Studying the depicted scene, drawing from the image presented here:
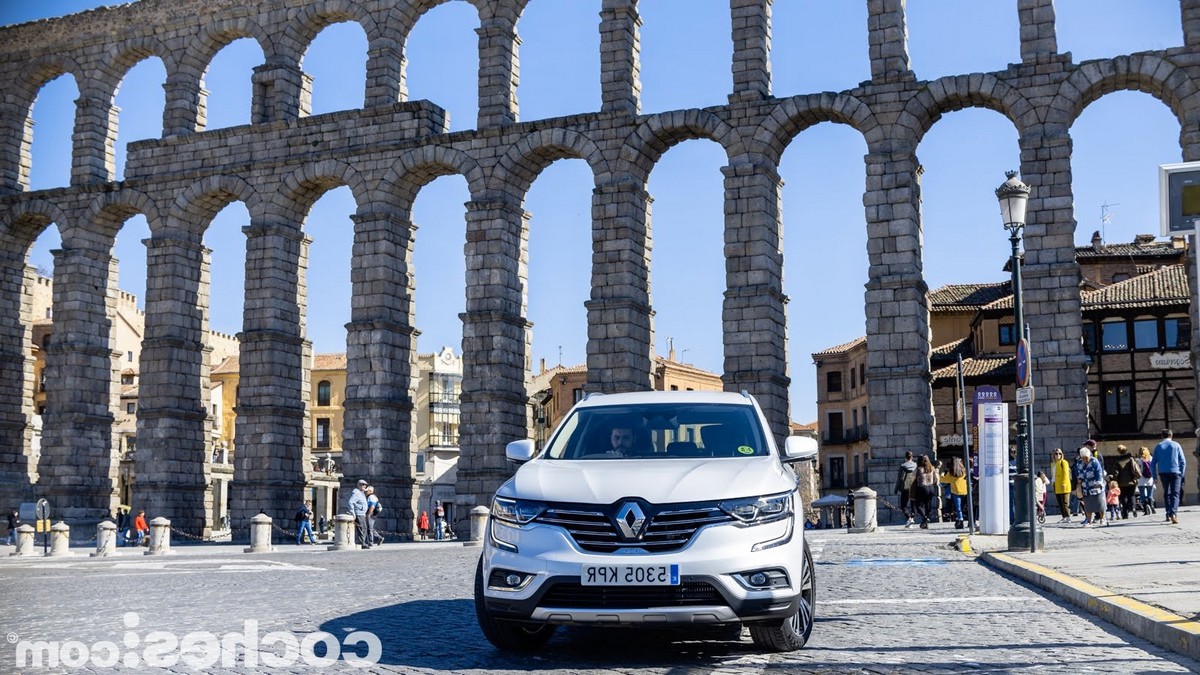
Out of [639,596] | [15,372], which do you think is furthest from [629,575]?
[15,372]

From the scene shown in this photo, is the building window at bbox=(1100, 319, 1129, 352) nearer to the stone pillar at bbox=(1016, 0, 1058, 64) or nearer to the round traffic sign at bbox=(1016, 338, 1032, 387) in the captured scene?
the stone pillar at bbox=(1016, 0, 1058, 64)

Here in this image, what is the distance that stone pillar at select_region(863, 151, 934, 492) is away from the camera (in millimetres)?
30219

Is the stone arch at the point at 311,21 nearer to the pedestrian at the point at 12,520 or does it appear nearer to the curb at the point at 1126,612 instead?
the pedestrian at the point at 12,520

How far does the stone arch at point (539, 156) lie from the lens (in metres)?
34.7

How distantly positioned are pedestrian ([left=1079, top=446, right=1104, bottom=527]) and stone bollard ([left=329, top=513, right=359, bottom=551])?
1628 cm

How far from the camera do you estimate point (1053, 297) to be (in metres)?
29.3

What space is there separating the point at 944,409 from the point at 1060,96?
31.0m

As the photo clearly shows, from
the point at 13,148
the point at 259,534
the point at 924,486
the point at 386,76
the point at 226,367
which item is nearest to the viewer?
the point at 924,486

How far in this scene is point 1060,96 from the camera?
3033cm

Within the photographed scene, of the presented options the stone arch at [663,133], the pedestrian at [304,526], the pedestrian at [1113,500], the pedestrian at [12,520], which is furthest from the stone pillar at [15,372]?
the pedestrian at [1113,500]

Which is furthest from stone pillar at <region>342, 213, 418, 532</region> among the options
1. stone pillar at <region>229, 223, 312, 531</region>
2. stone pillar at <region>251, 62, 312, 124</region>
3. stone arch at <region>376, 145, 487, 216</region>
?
stone pillar at <region>251, 62, 312, 124</region>

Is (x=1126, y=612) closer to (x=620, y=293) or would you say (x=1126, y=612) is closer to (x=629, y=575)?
(x=629, y=575)

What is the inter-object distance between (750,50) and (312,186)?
14426 mm

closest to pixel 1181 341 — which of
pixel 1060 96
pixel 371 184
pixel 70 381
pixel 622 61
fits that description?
pixel 1060 96
